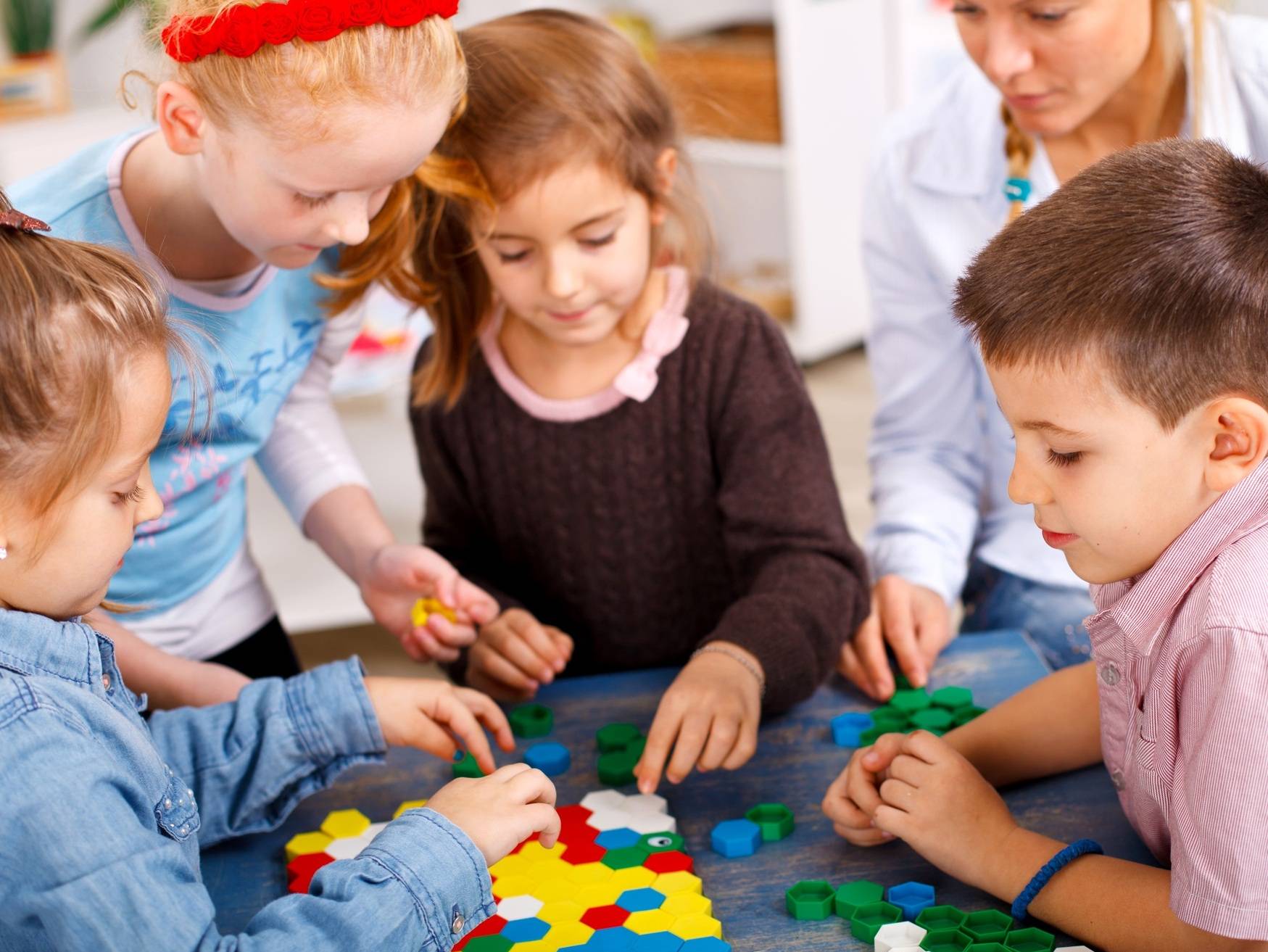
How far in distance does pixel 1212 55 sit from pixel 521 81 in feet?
2.32

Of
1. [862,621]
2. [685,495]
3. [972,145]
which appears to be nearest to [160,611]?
[685,495]

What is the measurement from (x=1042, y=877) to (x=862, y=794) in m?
0.14

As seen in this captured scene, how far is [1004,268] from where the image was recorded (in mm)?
888

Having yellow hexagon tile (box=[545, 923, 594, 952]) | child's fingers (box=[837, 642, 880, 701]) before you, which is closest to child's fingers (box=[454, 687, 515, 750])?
yellow hexagon tile (box=[545, 923, 594, 952])

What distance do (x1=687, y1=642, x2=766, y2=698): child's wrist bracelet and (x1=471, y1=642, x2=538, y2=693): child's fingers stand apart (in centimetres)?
16

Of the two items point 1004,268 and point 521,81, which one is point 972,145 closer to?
point 521,81

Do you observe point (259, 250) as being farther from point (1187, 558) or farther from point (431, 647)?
point (1187, 558)

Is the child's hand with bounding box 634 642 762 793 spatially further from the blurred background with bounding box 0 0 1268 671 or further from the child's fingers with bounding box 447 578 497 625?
the blurred background with bounding box 0 0 1268 671

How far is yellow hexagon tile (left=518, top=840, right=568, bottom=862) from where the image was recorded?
0.99 metres

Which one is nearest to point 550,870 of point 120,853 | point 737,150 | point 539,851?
point 539,851

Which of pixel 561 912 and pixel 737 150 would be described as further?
pixel 737 150

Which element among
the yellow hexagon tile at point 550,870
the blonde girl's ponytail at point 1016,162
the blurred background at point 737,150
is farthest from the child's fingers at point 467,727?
the blurred background at point 737,150

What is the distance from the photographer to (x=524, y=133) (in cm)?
124

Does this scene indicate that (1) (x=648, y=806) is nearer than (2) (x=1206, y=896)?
No
